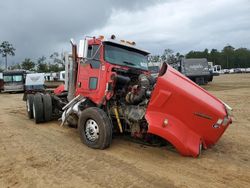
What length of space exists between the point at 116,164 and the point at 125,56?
2.85 meters

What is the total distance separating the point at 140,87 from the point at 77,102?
2.05 m

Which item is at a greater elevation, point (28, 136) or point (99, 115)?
point (99, 115)

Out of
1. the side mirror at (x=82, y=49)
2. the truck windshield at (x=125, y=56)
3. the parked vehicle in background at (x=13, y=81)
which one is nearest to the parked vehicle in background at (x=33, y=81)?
the parked vehicle in background at (x=13, y=81)

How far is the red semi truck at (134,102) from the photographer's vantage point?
17.6ft

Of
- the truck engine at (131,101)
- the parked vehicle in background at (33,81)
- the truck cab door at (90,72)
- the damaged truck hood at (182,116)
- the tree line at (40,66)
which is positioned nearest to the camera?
the damaged truck hood at (182,116)

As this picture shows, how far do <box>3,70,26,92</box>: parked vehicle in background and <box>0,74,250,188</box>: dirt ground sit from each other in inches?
909

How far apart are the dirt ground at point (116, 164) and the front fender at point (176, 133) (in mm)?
234

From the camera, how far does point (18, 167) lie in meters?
5.32

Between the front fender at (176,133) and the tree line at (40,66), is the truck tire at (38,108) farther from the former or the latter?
the tree line at (40,66)

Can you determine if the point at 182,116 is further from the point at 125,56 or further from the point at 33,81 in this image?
the point at 33,81

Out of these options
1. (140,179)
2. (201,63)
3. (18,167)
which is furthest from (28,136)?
(201,63)

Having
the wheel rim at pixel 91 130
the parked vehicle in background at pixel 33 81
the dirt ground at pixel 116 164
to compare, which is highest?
the parked vehicle in background at pixel 33 81

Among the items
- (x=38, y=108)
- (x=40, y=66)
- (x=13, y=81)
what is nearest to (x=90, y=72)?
(x=38, y=108)

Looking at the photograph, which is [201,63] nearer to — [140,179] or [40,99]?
[40,99]
